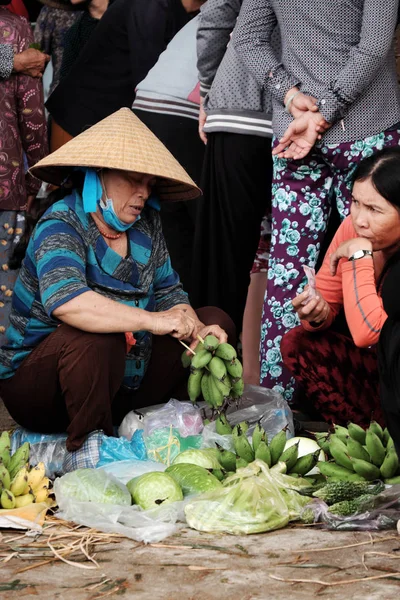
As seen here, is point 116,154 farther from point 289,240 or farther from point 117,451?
point 117,451

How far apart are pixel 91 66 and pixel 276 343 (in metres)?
2.29

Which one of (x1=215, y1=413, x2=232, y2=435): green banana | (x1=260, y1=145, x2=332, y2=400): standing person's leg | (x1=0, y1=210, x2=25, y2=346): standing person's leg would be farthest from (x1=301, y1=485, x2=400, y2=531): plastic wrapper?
(x1=0, y1=210, x2=25, y2=346): standing person's leg

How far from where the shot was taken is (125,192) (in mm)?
4027

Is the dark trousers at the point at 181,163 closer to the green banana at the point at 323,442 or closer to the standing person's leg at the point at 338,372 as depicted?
the standing person's leg at the point at 338,372

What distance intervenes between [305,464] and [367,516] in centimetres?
44

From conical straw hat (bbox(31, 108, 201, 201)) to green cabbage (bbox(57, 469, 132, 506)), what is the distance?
4.28 ft

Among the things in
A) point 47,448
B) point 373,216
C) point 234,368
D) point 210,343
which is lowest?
point 47,448

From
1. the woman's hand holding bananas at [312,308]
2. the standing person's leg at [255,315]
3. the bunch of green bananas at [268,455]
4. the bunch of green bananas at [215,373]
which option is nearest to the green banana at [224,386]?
the bunch of green bananas at [215,373]

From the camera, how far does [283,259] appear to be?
4.48 meters

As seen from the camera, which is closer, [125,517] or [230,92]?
[125,517]

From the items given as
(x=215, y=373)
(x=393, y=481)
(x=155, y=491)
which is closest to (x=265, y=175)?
(x=215, y=373)

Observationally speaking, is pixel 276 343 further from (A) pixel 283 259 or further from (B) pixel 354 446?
(B) pixel 354 446

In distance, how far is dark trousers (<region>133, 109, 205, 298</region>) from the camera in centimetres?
528

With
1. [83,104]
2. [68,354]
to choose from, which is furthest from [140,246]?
[83,104]
